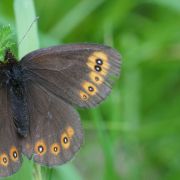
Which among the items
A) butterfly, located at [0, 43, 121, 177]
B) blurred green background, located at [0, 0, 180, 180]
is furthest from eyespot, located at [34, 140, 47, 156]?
blurred green background, located at [0, 0, 180, 180]

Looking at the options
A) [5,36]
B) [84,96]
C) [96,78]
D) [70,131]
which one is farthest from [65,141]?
[5,36]

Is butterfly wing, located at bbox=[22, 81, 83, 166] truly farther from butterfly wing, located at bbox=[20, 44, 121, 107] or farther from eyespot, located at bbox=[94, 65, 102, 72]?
eyespot, located at bbox=[94, 65, 102, 72]

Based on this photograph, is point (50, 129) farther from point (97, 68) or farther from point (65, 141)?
point (97, 68)

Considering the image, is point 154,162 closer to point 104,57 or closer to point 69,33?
point 69,33

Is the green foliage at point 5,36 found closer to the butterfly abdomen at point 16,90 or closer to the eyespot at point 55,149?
the butterfly abdomen at point 16,90

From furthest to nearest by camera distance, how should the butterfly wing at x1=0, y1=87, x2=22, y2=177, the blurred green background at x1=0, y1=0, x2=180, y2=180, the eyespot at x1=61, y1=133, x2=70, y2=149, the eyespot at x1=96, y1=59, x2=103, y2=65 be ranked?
1. the blurred green background at x1=0, y1=0, x2=180, y2=180
2. the eyespot at x1=96, y1=59, x2=103, y2=65
3. the eyespot at x1=61, y1=133, x2=70, y2=149
4. the butterfly wing at x1=0, y1=87, x2=22, y2=177

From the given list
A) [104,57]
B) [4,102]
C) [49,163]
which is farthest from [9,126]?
[104,57]
